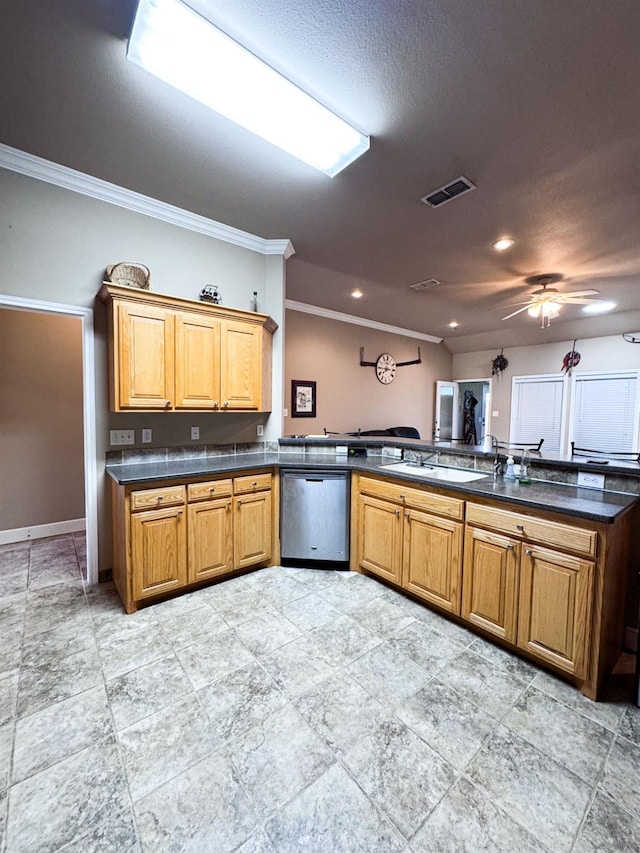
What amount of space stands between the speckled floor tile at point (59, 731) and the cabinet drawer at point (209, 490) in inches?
46.7

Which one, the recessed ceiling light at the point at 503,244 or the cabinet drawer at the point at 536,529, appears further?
the recessed ceiling light at the point at 503,244

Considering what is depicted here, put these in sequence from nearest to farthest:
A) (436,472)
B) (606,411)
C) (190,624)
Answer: (190,624) → (436,472) → (606,411)

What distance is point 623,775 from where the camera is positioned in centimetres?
134

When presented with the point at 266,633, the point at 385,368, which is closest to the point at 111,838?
the point at 266,633

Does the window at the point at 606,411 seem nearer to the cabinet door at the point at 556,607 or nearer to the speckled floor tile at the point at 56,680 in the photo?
the cabinet door at the point at 556,607

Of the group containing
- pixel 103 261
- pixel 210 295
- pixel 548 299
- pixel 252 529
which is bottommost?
pixel 252 529

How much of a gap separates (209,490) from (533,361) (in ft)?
23.2

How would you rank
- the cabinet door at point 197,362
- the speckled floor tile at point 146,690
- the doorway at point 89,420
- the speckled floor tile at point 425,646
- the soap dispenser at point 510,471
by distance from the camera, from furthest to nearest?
the cabinet door at point 197,362 < the doorway at point 89,420 < the soap dispenser at point 510,471 < the speckled floor tile at point 425,646 < the speckled floor tile at point 146,690

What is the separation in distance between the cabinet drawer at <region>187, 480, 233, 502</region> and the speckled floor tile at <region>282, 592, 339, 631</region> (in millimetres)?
944

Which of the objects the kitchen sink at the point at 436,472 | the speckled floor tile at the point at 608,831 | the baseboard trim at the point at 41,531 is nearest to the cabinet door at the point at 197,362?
the kitchen sink at the point at 436,472

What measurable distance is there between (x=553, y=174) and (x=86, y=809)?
397 centimetres

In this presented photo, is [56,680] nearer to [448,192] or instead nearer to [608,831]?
[608,831]

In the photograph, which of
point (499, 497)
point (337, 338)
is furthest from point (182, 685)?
point (337, 338)

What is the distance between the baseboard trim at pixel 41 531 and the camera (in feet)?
11.2
